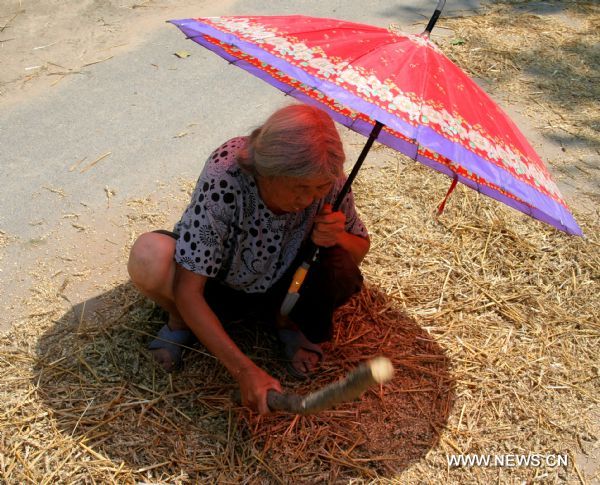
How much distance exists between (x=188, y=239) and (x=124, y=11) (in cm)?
327

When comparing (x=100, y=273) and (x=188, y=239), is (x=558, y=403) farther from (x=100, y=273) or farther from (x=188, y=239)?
(x=100, y=273)

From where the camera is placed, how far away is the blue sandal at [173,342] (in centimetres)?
230

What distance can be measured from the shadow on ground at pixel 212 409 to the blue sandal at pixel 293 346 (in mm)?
45

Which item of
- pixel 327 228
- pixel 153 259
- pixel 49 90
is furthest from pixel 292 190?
pixel 49 90

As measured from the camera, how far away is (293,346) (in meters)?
2.39

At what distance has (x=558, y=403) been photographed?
2.43 metres

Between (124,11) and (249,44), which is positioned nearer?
(249,44)

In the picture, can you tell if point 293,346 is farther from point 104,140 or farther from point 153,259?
point 104,140

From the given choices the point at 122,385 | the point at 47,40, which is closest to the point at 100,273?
the point at 122,385

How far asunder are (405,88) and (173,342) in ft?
4.04

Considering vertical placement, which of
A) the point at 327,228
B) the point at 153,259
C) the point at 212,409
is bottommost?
the point at 212,409

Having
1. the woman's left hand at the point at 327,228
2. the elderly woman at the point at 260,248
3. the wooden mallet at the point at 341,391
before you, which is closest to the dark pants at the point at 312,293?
the elderly woman at the point at 260,248

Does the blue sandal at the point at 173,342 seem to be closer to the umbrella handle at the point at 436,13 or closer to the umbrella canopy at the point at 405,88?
the umbrella canopy at the point at 405,88

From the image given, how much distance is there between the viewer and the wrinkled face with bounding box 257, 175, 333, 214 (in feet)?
5.90
